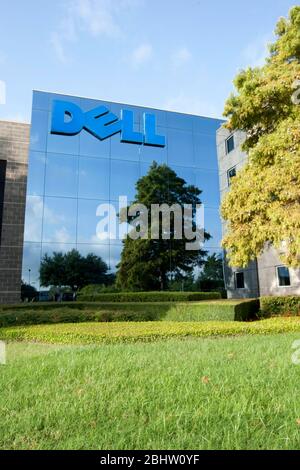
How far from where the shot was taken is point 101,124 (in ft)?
72.4

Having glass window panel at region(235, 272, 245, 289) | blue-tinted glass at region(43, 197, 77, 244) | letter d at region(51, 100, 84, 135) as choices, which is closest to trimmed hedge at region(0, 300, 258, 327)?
blue-tinted glass at region(43, 197, 77, 244)

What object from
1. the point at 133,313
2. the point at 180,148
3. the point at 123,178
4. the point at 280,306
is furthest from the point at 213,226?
the point at 133,313

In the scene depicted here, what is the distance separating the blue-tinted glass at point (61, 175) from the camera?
20516 mm

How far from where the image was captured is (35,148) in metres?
20.7

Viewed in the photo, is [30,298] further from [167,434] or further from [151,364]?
[167,434]

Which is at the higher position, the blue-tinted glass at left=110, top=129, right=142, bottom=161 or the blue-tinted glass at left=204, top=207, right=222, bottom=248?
the blue-tinted glass at left=110, top=129, right=142, bottom=161

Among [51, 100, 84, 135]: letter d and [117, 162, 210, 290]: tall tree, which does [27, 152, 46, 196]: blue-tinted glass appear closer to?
[51, 100, 84, 135]: letter d

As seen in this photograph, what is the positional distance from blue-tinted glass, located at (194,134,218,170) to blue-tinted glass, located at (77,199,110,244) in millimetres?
8411

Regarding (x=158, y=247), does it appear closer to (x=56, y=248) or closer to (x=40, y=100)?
(x=56, y=248)

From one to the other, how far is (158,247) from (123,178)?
536cm

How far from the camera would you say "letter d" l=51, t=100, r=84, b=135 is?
831 inches

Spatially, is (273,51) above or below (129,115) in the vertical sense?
below

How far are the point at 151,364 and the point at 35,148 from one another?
19.0m

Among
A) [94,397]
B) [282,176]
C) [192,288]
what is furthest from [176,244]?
[94,397]
